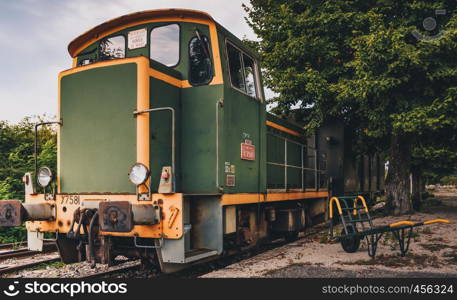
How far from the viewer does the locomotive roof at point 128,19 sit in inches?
254

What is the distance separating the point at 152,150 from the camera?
5.87 meters

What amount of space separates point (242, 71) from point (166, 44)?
4.52 ft

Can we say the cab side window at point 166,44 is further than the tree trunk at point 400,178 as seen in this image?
No

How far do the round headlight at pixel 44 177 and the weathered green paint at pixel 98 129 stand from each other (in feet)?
0.65

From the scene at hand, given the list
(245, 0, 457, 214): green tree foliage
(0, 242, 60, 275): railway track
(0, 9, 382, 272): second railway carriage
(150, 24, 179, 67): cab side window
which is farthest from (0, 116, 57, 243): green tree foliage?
(245, 0, 457, 214): green tree foliage

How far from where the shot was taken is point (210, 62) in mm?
6441

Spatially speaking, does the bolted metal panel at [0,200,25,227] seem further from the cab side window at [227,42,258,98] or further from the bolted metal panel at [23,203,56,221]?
the cab side window at [227,42,258,98]

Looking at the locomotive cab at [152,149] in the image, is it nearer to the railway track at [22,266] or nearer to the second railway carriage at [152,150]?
the second railway carriage at [152,150]

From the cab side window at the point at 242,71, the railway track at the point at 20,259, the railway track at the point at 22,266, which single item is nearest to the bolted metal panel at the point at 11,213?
the railway track at the point at 20,259

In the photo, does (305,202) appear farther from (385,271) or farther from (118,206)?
(118,206)

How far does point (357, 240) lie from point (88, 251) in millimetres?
4718

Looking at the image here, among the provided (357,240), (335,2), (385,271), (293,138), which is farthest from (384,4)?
(385,271)

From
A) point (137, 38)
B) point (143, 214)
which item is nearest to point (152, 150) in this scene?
point (143, 214)

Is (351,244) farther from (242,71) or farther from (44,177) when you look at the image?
(44,177)
